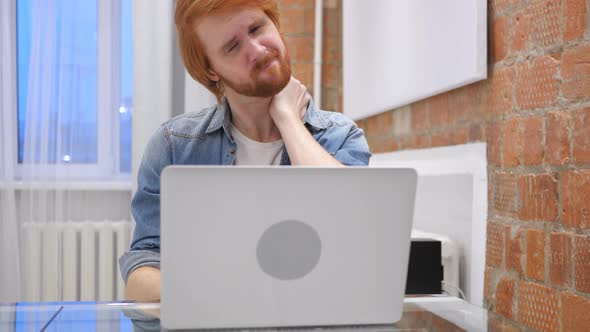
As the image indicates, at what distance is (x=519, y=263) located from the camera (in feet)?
5.32

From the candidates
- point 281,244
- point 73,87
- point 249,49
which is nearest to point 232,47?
point 249,49

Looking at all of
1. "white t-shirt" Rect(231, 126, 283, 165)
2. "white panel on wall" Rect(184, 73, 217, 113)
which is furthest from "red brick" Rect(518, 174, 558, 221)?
"white panel on wall" Rect(184, 73, 217, 113)

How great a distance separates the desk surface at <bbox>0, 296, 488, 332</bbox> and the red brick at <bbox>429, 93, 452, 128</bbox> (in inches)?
48.7

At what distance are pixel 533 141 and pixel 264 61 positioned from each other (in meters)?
0.68

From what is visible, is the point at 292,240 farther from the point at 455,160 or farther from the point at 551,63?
the point at 455,160

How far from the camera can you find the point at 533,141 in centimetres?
154

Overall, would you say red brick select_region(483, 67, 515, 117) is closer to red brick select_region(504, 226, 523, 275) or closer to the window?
red brick select_region(504, 226, 523, 275)

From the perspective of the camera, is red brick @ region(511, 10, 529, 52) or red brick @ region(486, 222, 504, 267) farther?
red brick @ region(486, 222, 504, 267)

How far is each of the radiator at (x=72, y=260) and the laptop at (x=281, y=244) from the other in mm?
2382

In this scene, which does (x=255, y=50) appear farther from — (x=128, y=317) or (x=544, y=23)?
(x=128, y=317)

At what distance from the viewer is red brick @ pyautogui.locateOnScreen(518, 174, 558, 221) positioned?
1459 millimetres

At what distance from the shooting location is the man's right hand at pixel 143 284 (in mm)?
1126

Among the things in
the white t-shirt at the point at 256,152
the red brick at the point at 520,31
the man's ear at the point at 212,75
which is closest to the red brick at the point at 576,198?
the red brick at the point at 520,31

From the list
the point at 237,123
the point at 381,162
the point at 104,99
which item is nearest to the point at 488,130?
the point at 237,123
